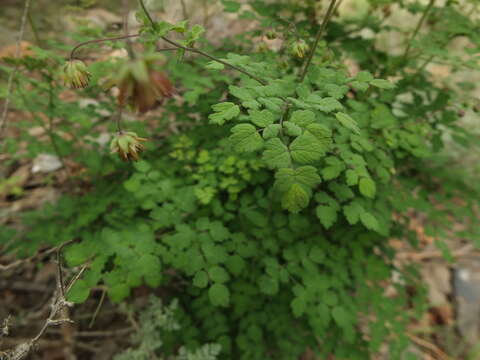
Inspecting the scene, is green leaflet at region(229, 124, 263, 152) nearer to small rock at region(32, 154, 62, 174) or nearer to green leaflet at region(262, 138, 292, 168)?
green leaflet at region(262, 138, 292, 168)

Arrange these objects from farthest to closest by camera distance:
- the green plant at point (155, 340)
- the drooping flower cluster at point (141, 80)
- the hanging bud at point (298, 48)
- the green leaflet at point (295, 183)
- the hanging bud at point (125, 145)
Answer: the green plant at point (155, 340)
the hanging bud at point (298, 48)
the hanging bud at point (125, 145)
the green leaflet at point (295, 183)
the drooping flower cluster at point (141, 80)

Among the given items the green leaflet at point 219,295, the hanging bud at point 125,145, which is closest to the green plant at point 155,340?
the green leaflet at point 219,295

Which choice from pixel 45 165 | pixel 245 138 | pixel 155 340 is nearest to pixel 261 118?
pixel 245 138

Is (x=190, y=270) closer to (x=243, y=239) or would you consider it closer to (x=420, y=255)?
(x=243, y=239)

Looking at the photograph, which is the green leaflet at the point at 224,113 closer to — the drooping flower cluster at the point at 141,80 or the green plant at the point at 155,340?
the drooping flower cluster at the point at 141,80

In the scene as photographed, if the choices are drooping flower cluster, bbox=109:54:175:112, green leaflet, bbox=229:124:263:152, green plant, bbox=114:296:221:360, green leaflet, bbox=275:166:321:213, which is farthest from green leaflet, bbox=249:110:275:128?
green plant, bbox=114:296:221:360

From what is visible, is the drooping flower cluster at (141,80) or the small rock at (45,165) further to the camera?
the small rock at (45,165)

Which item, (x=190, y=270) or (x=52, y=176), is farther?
(x=52, y=176)

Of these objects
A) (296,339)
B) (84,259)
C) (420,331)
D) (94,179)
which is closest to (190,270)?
(84,259)

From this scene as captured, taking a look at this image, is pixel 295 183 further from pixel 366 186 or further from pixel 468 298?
pixel 468 298
